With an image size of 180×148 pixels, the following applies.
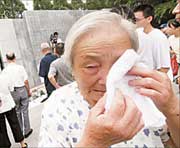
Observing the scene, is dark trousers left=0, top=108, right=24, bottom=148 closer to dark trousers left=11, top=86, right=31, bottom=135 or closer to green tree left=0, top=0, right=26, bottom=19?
dark trousers left=11, top=86, right=31, bottom=135

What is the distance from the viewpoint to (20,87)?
543cm

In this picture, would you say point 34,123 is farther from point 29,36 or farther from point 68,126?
point 29,36

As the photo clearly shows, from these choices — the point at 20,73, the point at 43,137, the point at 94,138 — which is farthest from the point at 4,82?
the point at 94,138

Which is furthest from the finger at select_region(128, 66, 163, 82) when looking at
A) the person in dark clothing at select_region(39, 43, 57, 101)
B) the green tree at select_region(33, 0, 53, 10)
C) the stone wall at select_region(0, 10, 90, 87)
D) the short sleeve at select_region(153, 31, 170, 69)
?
the green tree at select_region(33, 0, 53, 10)

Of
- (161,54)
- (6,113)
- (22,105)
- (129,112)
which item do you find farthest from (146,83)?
(22,105)

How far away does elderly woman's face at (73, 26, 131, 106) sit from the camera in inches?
47.9

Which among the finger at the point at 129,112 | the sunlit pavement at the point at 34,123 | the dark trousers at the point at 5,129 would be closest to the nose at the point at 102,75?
the finger at the point at 129,112

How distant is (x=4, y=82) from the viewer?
482 centimetres

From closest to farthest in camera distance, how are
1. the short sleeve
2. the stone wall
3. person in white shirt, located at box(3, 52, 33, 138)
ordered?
the short sleeve, person in white shirt, located at box(3, 52, 33, 138), the stone wall

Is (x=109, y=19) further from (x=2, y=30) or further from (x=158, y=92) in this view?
(x=2, y=30)

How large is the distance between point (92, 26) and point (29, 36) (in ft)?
37.5

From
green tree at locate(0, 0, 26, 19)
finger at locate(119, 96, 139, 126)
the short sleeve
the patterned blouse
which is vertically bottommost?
green tree at locate(0, 0, 26, 19)

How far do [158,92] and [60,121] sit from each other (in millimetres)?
416

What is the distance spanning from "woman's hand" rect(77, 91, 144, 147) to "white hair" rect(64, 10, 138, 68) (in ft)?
1.22
